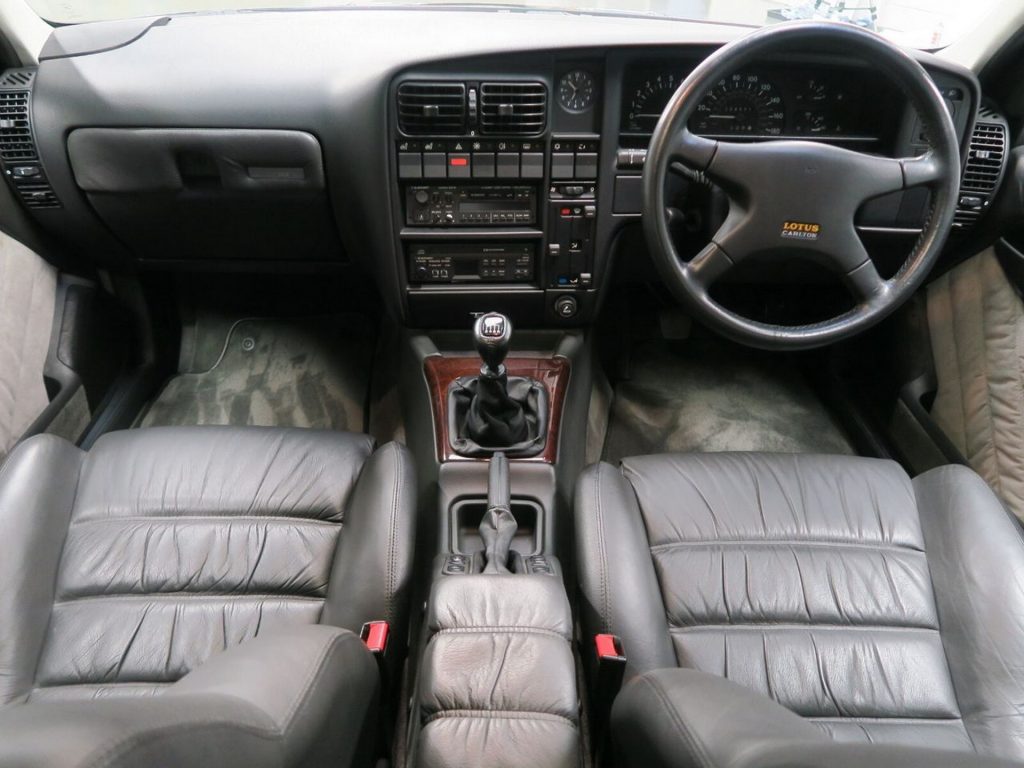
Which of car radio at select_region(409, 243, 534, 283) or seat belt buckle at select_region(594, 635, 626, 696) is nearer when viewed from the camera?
seat belt buckle at select_region(594, 635, 626, 696)

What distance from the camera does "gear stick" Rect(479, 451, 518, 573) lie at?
113cm

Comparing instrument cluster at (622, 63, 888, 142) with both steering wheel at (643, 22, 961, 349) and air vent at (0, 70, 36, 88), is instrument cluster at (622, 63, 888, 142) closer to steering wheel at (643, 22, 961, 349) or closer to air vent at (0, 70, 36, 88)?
steering wheel at (643, 22, 961, 349)

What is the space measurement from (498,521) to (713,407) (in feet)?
3.65

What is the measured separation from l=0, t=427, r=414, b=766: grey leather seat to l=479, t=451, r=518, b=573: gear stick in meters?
0.14

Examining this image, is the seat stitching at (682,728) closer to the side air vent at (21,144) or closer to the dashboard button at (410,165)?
the dashboard button at (410,165)

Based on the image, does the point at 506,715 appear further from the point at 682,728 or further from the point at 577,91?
the point at 577,91

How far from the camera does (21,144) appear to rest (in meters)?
1.45

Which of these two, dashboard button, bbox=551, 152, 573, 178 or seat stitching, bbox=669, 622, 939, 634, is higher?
dashboard button, bbox=551, 152, 573, 178

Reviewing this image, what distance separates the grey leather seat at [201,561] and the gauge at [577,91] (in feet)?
2.40

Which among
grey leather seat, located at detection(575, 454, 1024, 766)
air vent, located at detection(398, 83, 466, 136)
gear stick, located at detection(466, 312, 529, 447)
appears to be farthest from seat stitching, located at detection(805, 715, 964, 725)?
air vent, located at detection(398, 83, 466, 136)

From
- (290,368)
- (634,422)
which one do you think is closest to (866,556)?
(634,422)

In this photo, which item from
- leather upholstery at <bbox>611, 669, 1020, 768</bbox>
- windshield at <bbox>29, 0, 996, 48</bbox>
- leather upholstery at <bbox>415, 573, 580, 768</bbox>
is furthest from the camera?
windshield at <bbox>29, 0, 996, 48</bbox>

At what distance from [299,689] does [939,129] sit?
122 centimetres

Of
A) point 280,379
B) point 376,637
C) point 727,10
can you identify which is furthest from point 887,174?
point 280,379
